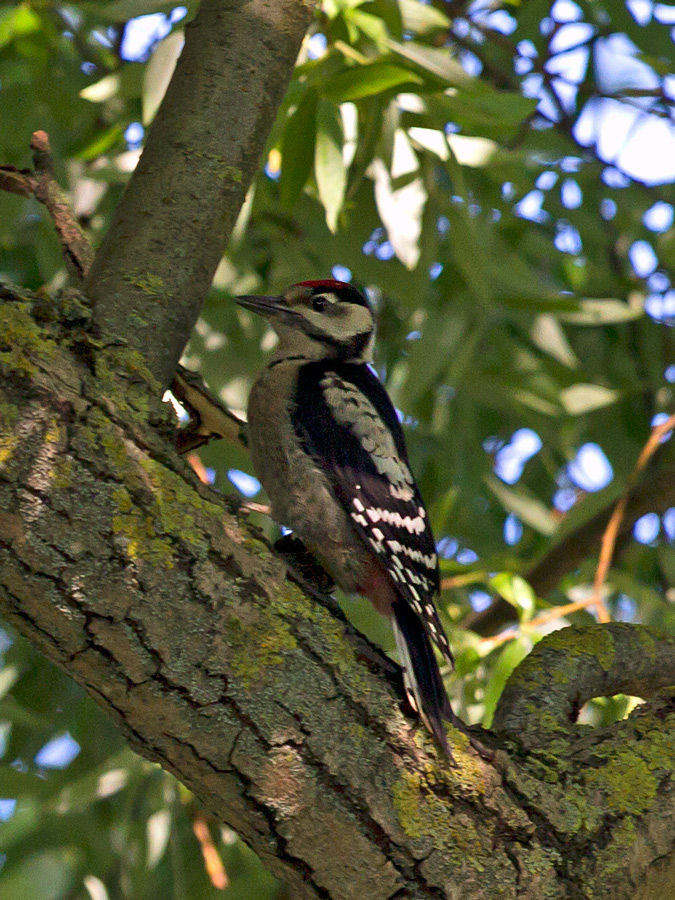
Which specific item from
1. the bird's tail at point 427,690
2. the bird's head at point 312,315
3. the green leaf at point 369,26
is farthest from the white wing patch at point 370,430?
the green leaf at point 369,26

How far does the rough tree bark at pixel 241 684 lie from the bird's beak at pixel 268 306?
0.76m

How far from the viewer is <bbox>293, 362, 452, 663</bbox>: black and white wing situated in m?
1.68

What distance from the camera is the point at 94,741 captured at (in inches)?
110

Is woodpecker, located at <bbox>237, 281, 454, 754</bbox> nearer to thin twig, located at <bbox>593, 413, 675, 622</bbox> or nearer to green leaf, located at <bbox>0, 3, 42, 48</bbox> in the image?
thin twig, located at <bbox>593, 413, 675, 622</bbox>

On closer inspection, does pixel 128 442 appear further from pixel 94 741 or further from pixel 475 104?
pixel 94 741

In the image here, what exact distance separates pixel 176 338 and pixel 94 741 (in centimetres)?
163

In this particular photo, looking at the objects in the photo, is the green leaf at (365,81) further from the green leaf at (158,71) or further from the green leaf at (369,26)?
the green leaf at (158,71)

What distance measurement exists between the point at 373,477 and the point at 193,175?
58 centimetres

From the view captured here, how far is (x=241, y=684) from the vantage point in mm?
1199

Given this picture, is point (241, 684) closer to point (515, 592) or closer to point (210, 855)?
point (515, 592)

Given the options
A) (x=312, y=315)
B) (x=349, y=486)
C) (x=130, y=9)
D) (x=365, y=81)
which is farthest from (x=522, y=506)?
(x=130, y=9)

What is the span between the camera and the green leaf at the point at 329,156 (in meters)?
1.96

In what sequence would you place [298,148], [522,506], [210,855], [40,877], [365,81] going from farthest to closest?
[522,506], [210,855], [40,877], [298,148], [365,81]

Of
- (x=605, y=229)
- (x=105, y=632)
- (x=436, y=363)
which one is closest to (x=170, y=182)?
(x=105, y=632)
